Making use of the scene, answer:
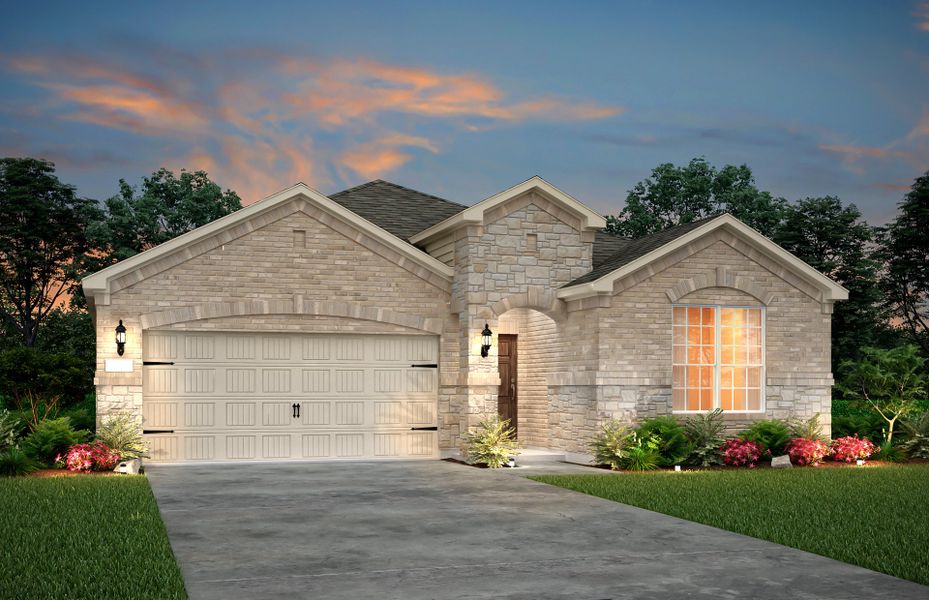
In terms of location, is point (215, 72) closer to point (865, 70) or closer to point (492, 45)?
point (492, 45)

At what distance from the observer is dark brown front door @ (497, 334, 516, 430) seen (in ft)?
73.6

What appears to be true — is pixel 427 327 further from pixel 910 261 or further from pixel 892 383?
pixel 910 261

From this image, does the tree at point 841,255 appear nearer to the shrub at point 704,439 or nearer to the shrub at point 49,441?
the shrub at point 704,439

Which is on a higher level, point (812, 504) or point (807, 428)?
point (807, 428)

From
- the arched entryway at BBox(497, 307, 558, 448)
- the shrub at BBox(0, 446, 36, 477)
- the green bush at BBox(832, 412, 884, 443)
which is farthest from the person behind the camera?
the green bush at BBox(832, 412, 884, 443)

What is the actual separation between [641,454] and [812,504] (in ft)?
16.7

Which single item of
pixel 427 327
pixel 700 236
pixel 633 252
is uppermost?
pixel 700 236

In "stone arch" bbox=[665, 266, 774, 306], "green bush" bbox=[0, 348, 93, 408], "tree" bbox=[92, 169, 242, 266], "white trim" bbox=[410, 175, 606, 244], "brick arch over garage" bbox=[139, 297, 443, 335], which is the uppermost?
"tree" bbox=[92, 169, 242, 266]

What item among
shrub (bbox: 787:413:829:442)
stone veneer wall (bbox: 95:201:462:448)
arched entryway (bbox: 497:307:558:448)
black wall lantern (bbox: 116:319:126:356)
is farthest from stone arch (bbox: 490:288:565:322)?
black wall lantern (bbox: 116:319:126:356)

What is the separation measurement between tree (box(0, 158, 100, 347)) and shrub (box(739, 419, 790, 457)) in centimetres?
3046

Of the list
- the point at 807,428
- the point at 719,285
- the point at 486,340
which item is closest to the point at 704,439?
the point at 807,428

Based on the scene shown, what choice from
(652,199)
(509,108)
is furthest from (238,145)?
(652,199)

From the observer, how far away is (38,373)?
25.1m

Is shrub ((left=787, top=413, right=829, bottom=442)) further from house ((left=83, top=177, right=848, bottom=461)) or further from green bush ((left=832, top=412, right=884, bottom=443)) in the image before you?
green bush ((left=832, top=412, right=884, bottom=443))
